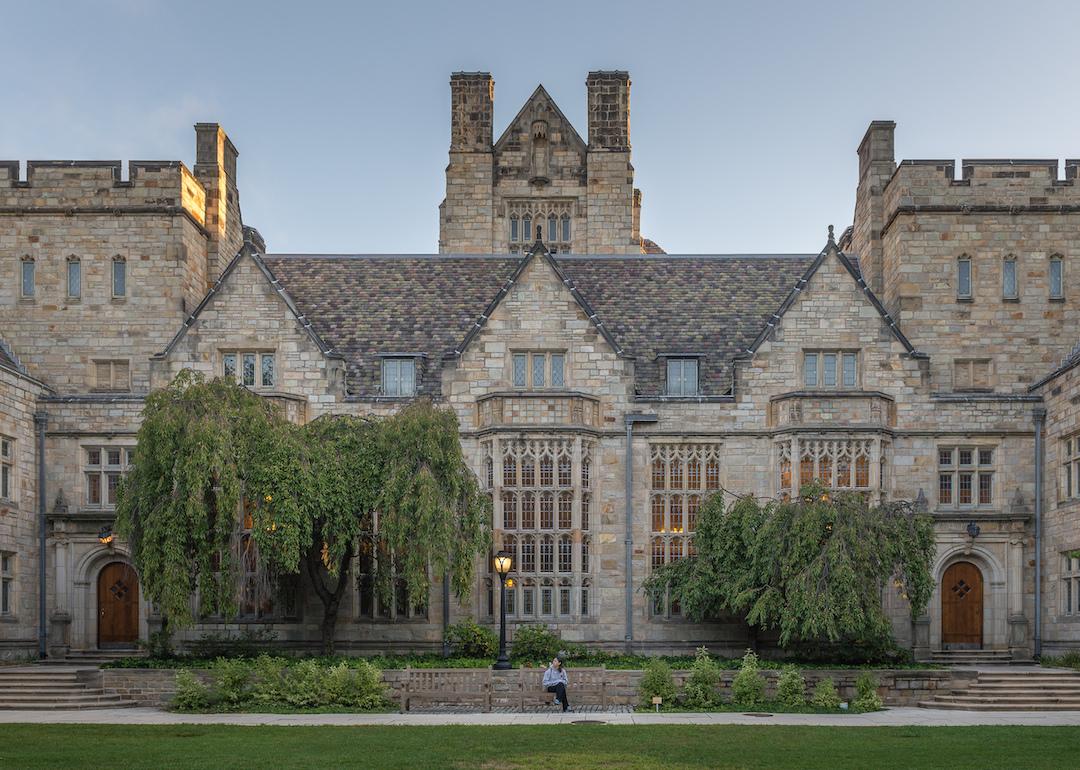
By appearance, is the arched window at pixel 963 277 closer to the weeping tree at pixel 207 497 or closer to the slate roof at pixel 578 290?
the slate roof at pixel 578 290

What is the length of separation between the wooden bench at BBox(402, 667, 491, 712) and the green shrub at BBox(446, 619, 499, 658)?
14.8ft

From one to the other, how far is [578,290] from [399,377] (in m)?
5.98

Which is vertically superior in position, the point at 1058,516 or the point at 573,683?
the point at 1058,516

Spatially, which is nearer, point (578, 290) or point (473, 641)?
point (473, 641)

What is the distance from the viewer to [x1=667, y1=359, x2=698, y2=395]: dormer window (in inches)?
1439

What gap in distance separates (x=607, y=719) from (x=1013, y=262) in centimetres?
2008

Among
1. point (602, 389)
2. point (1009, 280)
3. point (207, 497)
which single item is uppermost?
point (1009, 280)

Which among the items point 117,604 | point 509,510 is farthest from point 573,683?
point 117,604

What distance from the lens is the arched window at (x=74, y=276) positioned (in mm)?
38688

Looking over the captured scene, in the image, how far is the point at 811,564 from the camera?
100.0 ft

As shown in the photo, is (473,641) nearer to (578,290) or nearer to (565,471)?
(565,471)

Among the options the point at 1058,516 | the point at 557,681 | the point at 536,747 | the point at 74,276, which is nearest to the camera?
the point at 536,747

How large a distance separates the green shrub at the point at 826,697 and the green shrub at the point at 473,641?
339 inches

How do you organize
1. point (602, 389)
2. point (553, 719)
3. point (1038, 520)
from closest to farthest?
1. point (553, 719)
2. point (1038, 520)
3. point (602, 389)
